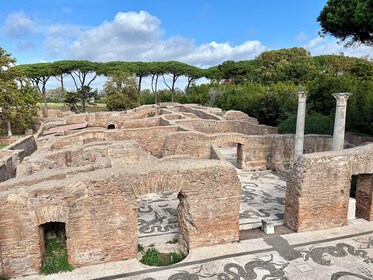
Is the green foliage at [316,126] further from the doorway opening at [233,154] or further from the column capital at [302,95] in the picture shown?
the column capital at [302,95]

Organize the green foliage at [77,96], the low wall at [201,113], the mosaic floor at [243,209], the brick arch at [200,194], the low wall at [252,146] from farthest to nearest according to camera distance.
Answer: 1. the green foliage at [77,96]
2. the low wall at [201,113]
3. the low wall at [252,146]
4. the mosaic floor at [243,209]
5. the brick arch at [200,194]

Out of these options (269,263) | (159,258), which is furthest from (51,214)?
(269,263)

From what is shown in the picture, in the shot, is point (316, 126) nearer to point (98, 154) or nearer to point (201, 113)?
point (201, 113)

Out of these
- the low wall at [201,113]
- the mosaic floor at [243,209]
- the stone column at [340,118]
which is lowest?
the mosaic floor at [243,209]

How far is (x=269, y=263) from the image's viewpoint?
7105 mm

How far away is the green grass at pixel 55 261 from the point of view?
264 inches

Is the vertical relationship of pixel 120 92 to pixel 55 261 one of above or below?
above

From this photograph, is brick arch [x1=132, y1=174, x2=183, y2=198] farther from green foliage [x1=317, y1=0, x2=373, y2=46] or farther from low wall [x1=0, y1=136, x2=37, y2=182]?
green foliage [x1=317, y1=0, x2=373, y2=46]

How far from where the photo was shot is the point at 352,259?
24.0ft

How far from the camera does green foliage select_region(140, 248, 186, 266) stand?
7.39 m

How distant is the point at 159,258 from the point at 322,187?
4558mm

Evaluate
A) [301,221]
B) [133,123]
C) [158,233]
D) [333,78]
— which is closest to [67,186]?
[158,233]

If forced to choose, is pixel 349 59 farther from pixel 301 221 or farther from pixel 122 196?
pixel 122 196

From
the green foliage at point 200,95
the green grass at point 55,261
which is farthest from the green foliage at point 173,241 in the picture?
the green foliage at point 200,95
